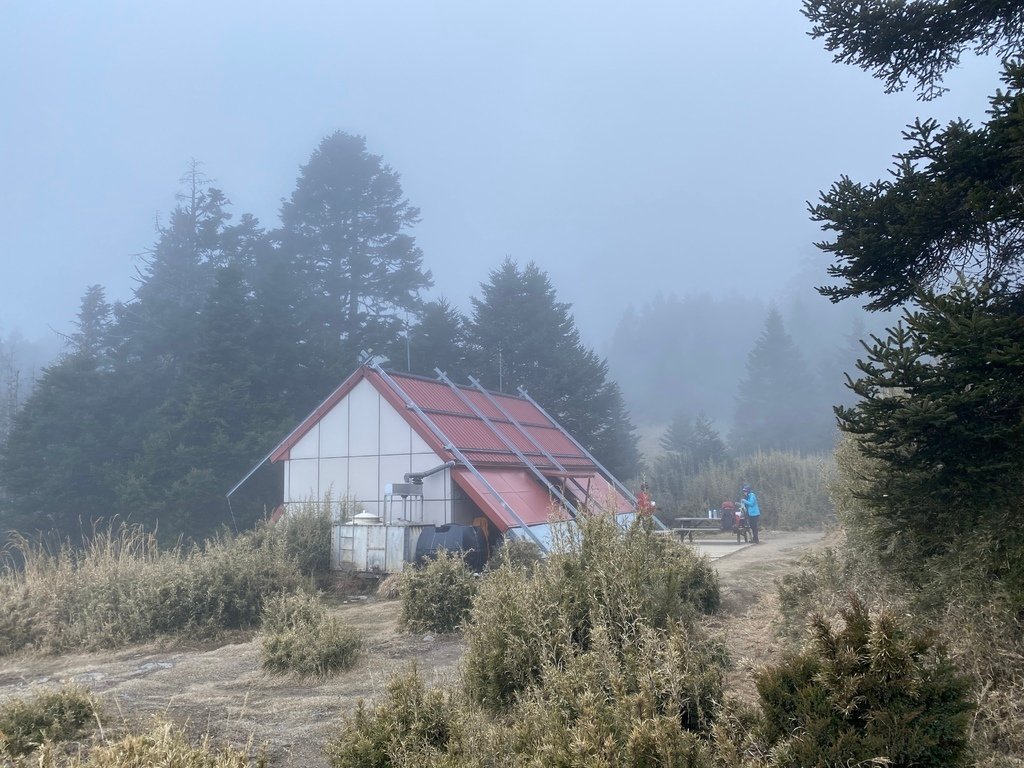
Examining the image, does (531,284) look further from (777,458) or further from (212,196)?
(212,196)

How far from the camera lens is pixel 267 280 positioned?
121 ft

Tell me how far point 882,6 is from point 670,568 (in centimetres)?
510

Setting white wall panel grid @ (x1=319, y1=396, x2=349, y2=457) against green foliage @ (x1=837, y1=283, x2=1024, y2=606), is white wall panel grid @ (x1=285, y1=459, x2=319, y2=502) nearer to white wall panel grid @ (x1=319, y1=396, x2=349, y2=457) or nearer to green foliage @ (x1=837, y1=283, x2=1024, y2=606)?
white wall panel grid @ (x1=319, y1=396, x2=349, y2=457)

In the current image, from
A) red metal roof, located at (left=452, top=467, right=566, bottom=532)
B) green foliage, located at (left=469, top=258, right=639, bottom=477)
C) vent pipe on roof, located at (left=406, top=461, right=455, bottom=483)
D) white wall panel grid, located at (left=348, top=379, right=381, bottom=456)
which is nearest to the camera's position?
red metal roof, located at (left=452, top=467, right=566, bottom=532)

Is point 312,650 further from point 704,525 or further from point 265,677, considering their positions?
point 704,525

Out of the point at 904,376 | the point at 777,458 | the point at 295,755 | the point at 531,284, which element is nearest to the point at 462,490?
the point at 295,755

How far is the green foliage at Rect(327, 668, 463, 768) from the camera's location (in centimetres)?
411

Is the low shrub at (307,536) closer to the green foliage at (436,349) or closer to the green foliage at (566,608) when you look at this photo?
the green foliage at (566,608)

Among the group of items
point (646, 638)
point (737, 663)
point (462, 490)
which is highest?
point (462, 490)

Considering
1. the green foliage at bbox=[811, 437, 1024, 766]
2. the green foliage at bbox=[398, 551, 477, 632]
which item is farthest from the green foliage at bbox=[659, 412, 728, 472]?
the green foliage at bbox=[811, 437, 1024, 766]

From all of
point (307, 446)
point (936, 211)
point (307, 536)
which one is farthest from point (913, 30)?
point (307, 446)

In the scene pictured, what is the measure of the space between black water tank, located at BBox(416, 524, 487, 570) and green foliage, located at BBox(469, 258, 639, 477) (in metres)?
18.1

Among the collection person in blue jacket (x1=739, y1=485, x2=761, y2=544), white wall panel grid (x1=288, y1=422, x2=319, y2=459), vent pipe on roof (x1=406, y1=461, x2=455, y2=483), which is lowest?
person in blue jacket (x1=739, y1=485, x2=761, y2=544)

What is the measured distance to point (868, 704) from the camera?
3.52 meters
